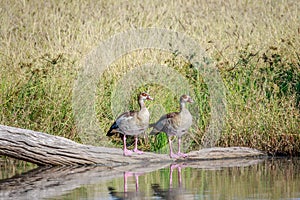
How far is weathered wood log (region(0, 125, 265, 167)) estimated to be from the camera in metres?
12.5

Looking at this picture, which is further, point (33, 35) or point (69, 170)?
point (33, 35)

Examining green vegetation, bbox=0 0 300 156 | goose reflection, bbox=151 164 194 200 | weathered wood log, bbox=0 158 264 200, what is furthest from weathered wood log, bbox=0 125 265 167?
goose reflection, bbox=151 164 194 200

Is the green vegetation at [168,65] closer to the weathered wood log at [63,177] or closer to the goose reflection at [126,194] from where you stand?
the weathered wood log at [63,177]

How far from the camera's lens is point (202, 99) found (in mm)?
14375

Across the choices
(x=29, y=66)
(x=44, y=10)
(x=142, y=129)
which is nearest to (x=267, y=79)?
(x=142, y=129)

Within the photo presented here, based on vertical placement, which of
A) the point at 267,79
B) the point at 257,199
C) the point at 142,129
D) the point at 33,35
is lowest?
the point at 257,199

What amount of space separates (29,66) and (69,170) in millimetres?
2600

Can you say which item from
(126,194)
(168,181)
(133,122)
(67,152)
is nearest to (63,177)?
(67,152)

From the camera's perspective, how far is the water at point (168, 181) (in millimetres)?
10227

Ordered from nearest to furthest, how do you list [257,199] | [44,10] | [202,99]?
[257,199]
[202,99]
[44,10]

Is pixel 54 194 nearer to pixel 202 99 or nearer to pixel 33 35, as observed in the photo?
pixel 202 99

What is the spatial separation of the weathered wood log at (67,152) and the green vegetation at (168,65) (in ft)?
1.41

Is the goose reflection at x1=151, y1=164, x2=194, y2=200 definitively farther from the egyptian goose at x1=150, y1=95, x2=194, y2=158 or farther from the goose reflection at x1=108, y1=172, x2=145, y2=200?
the egyptian goose at x1=150, y1=95, x2=194, y2=158

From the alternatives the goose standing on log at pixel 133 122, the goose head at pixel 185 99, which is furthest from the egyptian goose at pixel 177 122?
the goose standing on log at pixel 133 122
